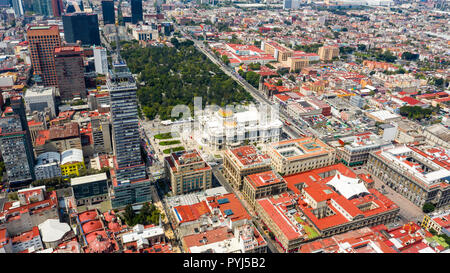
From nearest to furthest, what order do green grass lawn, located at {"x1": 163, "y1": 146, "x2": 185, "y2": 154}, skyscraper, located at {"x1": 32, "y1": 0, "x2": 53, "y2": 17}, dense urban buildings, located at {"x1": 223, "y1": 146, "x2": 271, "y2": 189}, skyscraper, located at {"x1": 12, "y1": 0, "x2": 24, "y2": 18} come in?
dense urban buildings, located at {"x1": 223, "y1": 146, "x2": 271, "y2": 189} → green grass lawn, located at {"x1": 163, "y1": 146, "x2": 185, "y2": 154} → skyscraper, located at {"x1": 32, "y1": 0, "x2": 53, "y2": 17} → skyscraper, located at {"x1": 12, "y1": 0, "x2": 24, "y2": 18}

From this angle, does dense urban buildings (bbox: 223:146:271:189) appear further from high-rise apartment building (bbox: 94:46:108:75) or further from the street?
high-rise apartment building (bbox: 94:46:108:75)

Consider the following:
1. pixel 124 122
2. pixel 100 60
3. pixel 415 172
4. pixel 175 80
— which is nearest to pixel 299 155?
pixel 415 172

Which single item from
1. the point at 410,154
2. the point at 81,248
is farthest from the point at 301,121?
the point at 81,248

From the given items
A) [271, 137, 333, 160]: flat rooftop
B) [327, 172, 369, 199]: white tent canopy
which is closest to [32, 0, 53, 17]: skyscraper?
[271, 137, 333, 160]: flat rooftop

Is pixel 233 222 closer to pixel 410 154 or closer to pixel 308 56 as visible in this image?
pixel 410 154

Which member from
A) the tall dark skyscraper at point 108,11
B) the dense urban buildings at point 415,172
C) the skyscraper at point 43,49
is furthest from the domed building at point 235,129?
the tall dark skyscraper at point 108,11

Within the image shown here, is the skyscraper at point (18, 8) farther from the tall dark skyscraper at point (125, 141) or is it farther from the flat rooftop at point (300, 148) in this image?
the flat rooftop at point (300, 148)
